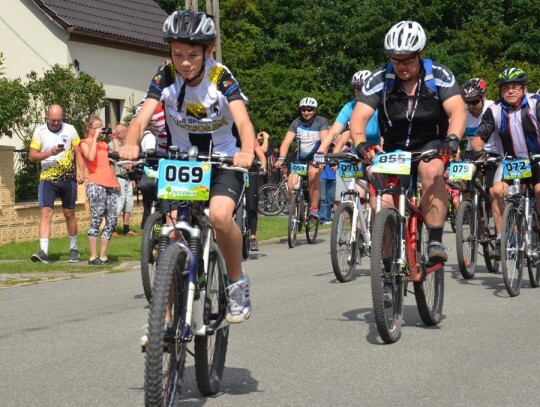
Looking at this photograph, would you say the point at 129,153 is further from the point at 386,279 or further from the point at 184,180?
the point at 386,279

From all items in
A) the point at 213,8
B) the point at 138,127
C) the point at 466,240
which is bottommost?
the point at 466,240

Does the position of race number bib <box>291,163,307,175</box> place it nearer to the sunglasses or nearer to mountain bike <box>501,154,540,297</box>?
mountain bike <box>501,154,540,297</box>

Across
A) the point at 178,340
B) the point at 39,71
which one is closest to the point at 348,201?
the point at 178,340

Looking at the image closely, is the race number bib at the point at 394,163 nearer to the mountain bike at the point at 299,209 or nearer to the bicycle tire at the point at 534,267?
the bicycle tire at the point at 534,267

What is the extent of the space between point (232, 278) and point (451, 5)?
43.8 m

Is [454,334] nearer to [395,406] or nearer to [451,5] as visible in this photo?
[395,406]

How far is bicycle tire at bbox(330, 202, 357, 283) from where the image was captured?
12367 mm

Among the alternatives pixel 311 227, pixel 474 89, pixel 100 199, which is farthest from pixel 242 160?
pixel 311 227

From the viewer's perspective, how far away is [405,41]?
875 centimetres

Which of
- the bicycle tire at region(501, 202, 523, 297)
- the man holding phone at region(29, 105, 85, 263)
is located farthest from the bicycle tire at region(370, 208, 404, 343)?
the man holding phone at region(29, 105, 85, 263)

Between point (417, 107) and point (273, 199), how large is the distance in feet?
65.3

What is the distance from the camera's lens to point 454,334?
8.71m

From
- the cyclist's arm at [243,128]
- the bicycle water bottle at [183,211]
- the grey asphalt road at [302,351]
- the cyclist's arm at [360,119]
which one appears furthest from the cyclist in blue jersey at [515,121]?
the bicycle water bottle at [183,211]

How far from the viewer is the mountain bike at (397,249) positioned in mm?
8070
